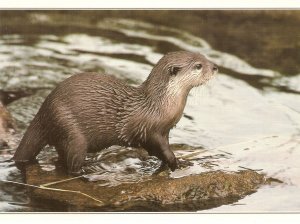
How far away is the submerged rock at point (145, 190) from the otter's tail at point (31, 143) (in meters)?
0.14

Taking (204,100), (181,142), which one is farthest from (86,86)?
(204,100)

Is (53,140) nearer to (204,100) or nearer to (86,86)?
(86,86)

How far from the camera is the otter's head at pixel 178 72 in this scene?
12.6ft

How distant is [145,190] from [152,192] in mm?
37

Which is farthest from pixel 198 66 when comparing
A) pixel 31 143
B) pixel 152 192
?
pixel 31 143

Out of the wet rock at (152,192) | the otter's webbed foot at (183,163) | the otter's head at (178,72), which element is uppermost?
the otter's head at (178,72)

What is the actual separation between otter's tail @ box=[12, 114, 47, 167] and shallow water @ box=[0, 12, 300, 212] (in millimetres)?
75

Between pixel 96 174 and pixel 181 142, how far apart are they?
26.3 inches

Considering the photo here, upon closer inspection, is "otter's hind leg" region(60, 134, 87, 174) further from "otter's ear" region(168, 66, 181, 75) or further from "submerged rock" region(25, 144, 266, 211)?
"otter's ear" region(168, 66, 181, 75)

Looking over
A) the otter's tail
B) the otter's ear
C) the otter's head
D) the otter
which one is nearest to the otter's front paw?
the otter

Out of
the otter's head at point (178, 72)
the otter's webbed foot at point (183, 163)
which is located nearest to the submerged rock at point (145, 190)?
the otter's webbed foot at point (183, 163)

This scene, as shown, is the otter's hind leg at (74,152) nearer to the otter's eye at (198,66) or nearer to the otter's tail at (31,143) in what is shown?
the otter's tail at (31,143)

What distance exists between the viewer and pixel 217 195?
3.76 meters

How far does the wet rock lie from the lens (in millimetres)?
3689
